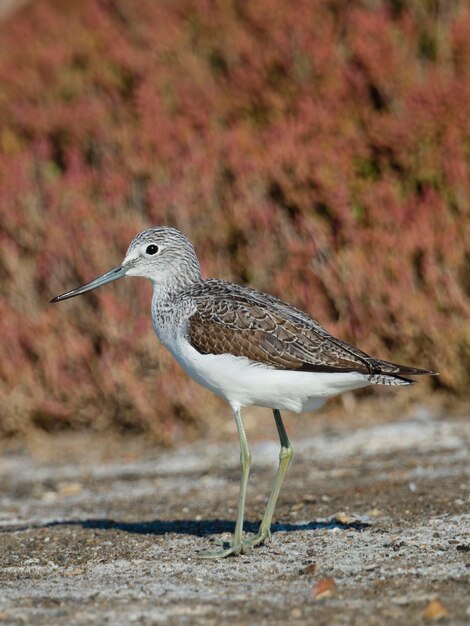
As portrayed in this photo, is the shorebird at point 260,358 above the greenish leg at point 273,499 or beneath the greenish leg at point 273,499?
above

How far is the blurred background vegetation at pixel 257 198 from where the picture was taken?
9.30m

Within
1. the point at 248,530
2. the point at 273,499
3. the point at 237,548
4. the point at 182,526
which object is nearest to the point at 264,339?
the point at 273,499

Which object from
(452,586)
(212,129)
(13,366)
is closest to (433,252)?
(212,129)

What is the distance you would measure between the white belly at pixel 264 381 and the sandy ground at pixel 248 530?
0.75 metres

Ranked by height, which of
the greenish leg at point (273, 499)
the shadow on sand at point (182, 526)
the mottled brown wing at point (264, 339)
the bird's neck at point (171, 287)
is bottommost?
the shadow on sand at point (182, 526)

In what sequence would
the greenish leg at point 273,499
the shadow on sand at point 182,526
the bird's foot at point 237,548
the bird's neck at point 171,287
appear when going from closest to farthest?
the bird's foot at point 237,548 → the greenish leg at point 273,499 → the shadow on sand at point 182,526 → the bird's neck at point 171,287

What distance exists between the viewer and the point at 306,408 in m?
5.55

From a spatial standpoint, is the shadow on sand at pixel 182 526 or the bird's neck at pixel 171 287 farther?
the bird's neck at pixel 171 287

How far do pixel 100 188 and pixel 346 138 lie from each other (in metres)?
2.52

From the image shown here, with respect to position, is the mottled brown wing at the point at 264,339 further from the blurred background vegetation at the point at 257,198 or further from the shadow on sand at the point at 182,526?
the blurred background vegetation at the point at 257,198

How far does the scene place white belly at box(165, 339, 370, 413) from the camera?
5.36 metres

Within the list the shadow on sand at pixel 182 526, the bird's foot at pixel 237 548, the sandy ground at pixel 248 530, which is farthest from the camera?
the shadow on sand at pixel 182 526

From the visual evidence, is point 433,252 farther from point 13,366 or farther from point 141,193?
point 13,366

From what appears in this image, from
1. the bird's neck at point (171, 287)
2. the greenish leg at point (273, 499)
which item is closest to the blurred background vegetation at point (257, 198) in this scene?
the bird's neck at point (171, 287)
